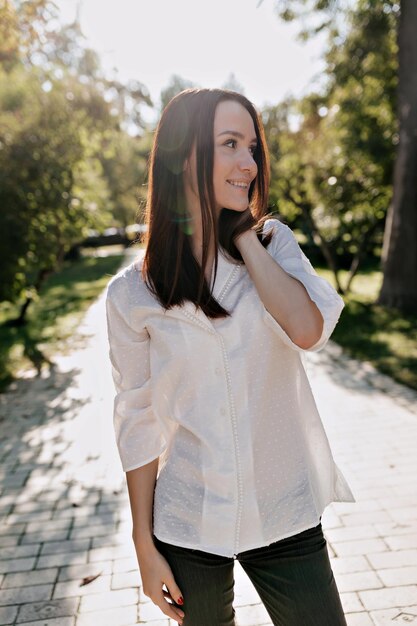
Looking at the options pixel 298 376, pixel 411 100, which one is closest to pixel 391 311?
pixel 411 100

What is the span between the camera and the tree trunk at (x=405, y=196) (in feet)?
40.3

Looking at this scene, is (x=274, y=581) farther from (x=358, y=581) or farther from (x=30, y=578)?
(x=30, y=578)

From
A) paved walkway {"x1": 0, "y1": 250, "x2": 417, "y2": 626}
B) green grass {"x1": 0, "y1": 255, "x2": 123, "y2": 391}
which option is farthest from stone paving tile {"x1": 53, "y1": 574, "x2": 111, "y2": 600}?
green grass {"x1": 0, "y1": 255, "x2": 123, "y2": 391}

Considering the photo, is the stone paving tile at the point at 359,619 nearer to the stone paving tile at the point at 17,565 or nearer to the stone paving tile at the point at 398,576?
the stone paving tile at the point at 398,576

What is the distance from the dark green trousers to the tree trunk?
39.4ft

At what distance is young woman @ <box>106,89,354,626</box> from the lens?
175 centimetres

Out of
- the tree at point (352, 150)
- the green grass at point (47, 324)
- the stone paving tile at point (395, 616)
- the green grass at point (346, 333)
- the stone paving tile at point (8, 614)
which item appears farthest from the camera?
the tree at point (352, 150)

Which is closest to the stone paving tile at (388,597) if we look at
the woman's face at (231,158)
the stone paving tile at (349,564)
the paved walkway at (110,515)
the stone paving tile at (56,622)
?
the paved walkway at (110,515)

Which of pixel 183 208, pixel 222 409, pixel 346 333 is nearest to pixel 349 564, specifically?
pixel 222 409

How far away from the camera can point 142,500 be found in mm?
1871

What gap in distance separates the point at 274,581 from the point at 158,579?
34 cm

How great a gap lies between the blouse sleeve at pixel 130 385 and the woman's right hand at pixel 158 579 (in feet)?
0.84

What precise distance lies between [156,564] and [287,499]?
1.41ft

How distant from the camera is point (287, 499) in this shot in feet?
5.95
